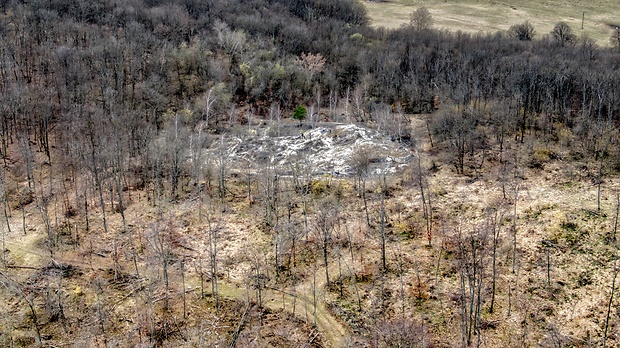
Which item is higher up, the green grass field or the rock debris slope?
the green grass field

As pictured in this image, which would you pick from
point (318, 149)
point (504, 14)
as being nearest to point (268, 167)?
point (318, 149)

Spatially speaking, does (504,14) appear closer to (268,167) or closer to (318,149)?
(318,149)

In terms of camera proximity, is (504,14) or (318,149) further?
(504,14)

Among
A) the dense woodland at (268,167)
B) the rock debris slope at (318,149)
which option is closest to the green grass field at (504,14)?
the dense woodland at (268,167)

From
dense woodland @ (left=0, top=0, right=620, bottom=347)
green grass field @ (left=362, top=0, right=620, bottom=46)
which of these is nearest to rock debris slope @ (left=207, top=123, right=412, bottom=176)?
dense woodland @ (left=0, top=0, right=620, bottom=347)

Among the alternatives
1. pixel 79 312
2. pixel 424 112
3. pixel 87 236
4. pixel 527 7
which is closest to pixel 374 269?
pixel 79 312

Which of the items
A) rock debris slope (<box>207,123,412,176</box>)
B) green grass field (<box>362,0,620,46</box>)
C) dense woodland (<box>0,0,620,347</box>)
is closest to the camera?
dense woodland (<box>0,0,620,347</box>)

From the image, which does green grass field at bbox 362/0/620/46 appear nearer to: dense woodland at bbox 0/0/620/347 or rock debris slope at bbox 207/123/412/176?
dense woodland at bbox 0/0/620/347

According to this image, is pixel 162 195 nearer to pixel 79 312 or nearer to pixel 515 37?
pixel 79 312
